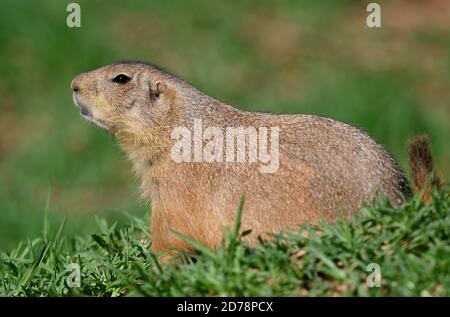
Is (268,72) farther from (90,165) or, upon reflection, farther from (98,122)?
(98,122)

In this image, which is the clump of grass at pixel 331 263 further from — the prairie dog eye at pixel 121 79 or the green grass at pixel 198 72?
the green grass at pixel 198 72

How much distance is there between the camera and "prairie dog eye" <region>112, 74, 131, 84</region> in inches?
262

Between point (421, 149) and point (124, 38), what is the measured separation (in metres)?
8.15

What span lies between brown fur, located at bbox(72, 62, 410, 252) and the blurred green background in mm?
4135

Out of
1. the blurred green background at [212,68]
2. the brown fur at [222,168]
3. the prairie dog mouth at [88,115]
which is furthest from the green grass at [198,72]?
the brown fur at [222,168]

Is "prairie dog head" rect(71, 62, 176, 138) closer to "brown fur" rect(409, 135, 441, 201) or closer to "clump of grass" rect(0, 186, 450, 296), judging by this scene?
"clump of grass" rect(0, 186, 450, 296)

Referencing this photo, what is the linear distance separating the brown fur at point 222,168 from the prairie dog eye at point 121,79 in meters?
0.03

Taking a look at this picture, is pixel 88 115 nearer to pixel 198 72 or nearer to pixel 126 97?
pixel 126 97

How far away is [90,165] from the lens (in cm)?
1165

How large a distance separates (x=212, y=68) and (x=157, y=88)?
6.12m

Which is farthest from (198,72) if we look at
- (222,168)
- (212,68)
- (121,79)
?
(222,168)

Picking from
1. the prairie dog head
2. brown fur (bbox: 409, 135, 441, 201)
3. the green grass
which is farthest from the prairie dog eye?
the green grass

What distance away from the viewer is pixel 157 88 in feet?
21.7
